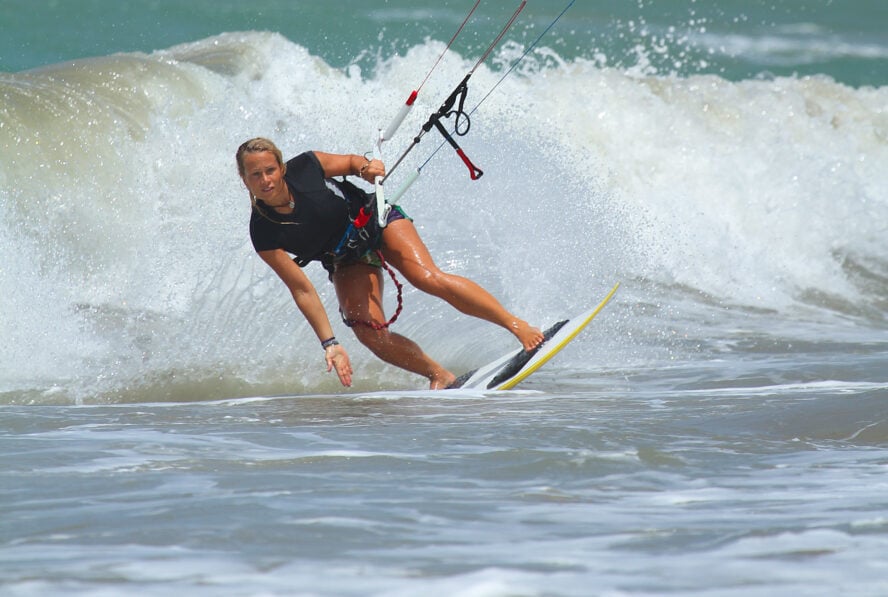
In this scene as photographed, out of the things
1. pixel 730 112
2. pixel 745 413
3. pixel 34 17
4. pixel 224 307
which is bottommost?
pixel 745 413

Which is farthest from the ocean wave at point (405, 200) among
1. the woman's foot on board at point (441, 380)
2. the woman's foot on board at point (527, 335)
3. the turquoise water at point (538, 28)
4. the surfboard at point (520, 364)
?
the turquoise water at point (538, 28)

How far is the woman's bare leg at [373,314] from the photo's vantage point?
6172mm

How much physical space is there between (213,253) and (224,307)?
1056mm

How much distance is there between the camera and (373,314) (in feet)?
20.3

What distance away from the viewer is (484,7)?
1891 centimetres

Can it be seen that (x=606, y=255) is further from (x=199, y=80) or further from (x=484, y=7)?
(x=484, y=7)

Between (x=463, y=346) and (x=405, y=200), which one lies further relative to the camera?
(x=405, y=200)

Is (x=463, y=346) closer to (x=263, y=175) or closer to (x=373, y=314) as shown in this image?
(x=373, y=314)

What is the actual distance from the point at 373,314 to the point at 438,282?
42 cm

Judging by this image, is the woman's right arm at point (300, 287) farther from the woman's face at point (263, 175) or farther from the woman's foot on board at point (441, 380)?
the woman's foot on board at point (441, 380)

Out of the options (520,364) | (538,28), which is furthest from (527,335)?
(538,28)

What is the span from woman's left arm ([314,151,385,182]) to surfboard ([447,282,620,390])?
1187 millimetres

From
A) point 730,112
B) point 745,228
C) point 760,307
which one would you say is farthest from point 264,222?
point 730,112

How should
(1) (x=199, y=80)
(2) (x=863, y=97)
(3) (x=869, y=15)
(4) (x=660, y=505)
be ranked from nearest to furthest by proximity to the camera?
(4) (x=660, y=505), (1) (x=199, y=80), (2) (x=863, y=97), (3) (x=869, y=15)
